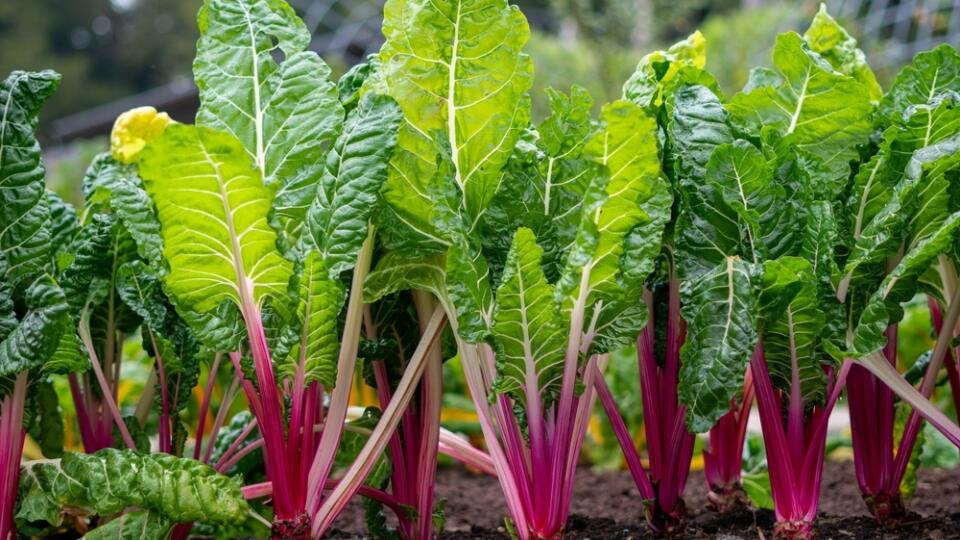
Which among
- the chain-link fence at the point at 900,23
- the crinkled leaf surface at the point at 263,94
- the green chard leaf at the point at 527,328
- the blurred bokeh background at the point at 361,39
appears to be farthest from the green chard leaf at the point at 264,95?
the chain-link fence at the point at 900,23

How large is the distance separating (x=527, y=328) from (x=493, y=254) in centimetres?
16

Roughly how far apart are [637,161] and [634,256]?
14 centimetres

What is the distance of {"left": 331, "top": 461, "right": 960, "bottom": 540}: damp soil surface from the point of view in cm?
167

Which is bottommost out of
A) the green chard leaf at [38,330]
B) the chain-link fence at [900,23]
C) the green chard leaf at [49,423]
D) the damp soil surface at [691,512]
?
the damp soil surface at [691,512]

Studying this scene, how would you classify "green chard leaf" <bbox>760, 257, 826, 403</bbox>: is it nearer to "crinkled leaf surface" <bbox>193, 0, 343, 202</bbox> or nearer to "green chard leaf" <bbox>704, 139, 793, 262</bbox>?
"green chard leaf" <bbox>704, 139, 793, 262</bbox>

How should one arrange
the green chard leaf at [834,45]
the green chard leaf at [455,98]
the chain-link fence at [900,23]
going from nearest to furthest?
1. the green chard leaf at [455,98]
2. the green chard leaf at [834,45]
3. the chain-link fence at [900,23]

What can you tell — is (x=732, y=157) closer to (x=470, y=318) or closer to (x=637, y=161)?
(x=637, y=161)

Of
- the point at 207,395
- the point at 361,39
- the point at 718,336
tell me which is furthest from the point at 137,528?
the point at 361,39

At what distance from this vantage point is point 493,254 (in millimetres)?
1529

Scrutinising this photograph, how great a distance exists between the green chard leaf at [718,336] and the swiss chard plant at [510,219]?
93 mm

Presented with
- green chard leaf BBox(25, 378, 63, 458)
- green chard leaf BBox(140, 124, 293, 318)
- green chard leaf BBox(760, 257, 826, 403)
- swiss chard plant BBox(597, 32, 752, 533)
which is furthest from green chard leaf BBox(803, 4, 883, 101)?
green chard leaf BBox(25, 378, 63, 458)

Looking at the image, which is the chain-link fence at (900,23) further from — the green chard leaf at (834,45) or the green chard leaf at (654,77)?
the green chard leaf at (654,77)

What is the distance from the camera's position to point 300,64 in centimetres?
154

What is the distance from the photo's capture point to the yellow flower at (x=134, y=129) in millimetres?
1873
